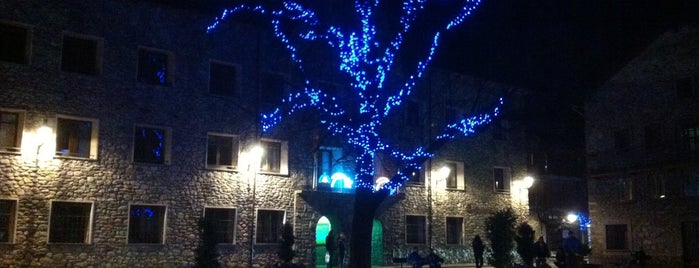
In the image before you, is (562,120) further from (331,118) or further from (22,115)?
(22,115)

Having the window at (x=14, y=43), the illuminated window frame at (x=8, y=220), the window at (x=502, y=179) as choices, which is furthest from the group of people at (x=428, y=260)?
the window at (x=14, y=43)

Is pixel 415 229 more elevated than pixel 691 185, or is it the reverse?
pixel 691 185

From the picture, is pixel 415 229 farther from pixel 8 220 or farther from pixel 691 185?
pixel 8 220

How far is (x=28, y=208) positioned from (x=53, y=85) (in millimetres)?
4278

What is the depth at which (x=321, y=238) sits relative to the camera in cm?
3086

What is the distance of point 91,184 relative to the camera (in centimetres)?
2347

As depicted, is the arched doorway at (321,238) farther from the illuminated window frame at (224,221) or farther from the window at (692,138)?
the window at (692,138)

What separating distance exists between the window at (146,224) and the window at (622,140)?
23.2 m

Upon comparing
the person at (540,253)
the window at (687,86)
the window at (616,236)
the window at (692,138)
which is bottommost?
the person at (540,253)

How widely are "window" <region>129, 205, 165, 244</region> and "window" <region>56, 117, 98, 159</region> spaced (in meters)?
2.60

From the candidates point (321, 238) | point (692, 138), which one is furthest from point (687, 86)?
point (321, 238)

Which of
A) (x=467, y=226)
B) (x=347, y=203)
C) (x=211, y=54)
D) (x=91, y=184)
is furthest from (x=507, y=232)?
(x=91, y=184)

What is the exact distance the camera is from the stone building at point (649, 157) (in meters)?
30.7

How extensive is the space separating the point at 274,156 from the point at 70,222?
28.4ft
